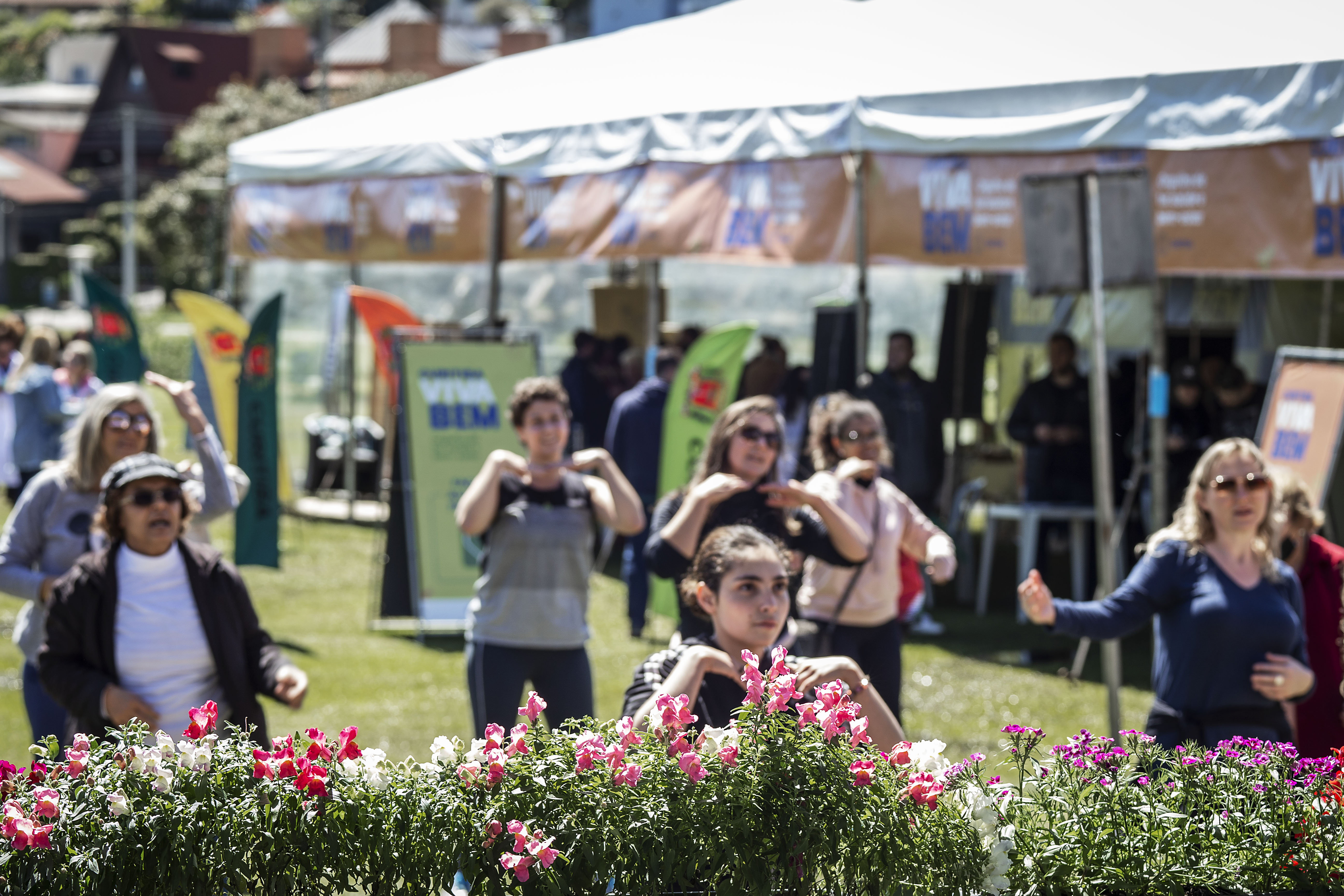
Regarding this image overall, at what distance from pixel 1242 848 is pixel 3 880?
221 centimetres

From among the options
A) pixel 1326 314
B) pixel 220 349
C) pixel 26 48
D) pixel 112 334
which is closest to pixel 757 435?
pixel 1326 314

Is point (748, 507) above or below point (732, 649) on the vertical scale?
above

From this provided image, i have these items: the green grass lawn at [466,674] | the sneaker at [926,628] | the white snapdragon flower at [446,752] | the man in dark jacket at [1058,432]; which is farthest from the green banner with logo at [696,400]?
the white snapdragon flower at [446,752]

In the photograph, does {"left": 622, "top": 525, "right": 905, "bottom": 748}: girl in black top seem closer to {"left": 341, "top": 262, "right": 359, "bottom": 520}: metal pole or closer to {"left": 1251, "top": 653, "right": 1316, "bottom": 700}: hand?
{"left": 1251, "top": 653, "right": 1316, "bottom": 700}: hand

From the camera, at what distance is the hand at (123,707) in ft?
14.0

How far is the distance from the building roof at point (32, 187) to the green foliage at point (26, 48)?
4470 centimetres

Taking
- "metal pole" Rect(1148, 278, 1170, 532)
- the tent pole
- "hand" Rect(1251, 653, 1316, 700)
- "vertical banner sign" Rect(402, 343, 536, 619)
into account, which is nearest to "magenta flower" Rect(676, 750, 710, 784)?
"hand" Rect(1251, 653, 1316, 700)

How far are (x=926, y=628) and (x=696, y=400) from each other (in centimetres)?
219

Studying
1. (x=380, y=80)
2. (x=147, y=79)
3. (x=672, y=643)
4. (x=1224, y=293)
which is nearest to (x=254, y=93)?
(x=380, y=80)

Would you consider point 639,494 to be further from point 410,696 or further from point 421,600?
point 410,696

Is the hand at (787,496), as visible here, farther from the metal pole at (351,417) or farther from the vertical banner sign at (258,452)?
the metal pole at (351,417)

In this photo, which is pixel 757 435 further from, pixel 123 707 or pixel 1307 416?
pixel 1307 416

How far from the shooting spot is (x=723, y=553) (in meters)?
4.12

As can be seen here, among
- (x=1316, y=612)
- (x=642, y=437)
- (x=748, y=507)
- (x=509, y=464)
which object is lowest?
(x=1316, y=612)
